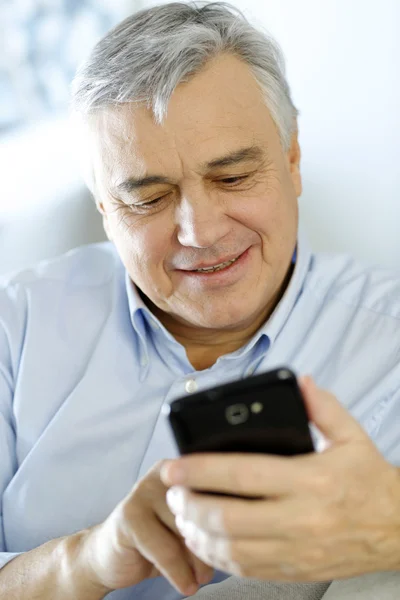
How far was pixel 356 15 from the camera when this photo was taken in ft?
5.71

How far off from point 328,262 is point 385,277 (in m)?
0.11

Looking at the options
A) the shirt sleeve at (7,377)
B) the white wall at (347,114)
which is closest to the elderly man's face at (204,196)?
the shirt sleeve at (7,377)

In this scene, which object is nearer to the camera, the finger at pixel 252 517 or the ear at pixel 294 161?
the finger at pixel 252 517

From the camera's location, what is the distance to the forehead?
49.8 inches

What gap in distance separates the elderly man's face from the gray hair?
0.02 m

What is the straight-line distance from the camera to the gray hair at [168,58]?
4.19ft

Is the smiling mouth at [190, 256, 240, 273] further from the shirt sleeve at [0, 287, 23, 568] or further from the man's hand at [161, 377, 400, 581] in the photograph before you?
the man's hand at [161, 377, 400, 581]

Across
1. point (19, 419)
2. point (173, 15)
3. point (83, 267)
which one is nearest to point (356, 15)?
point (173, 15)

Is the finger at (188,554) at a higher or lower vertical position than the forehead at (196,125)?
lower

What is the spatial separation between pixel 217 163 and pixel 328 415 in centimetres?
61

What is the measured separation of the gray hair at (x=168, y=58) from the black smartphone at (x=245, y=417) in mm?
634

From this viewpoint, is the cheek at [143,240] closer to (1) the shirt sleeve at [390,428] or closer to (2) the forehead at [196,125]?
(2) the forehead at [196,125]

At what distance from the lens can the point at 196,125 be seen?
126 cm

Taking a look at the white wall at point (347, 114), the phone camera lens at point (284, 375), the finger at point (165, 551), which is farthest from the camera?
the white wall at point (347, 114)
